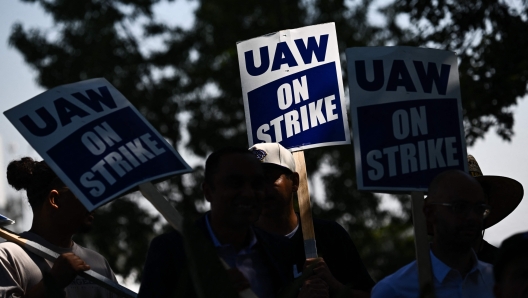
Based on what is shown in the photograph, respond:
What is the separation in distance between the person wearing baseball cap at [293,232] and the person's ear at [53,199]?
93 cm

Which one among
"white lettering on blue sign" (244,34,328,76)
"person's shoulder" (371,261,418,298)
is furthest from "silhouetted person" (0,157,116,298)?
"person's shoulder" (371,261,418,298)

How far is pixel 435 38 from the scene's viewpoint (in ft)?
31.6

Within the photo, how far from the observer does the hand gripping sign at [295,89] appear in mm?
4645

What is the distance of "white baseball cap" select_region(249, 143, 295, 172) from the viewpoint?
439 cm

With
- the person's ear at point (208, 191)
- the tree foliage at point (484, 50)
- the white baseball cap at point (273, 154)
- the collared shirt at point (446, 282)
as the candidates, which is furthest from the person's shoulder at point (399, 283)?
the tree foliage at point (484, 50)

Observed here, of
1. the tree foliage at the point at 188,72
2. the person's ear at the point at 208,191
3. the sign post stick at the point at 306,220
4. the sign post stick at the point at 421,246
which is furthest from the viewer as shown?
the tree foliage at the point at 188,72

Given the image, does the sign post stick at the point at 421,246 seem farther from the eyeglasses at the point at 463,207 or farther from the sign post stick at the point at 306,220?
the sign post stick at the point at 306,220

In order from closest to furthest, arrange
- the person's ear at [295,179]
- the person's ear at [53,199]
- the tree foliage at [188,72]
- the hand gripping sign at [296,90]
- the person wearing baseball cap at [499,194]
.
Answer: the person's ear at [53,199] → the person's ear at [295,179] → the hand gripping sign at [296,90] → the person wearing baseball cap at [499,194] → the tree foliage at [188,72]

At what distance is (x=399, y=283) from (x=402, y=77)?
1007 mm

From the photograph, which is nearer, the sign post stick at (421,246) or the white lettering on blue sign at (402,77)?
the sign post stick at (421,246)

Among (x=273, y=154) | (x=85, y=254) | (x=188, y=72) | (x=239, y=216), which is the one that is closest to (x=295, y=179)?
(x=273, y=154)

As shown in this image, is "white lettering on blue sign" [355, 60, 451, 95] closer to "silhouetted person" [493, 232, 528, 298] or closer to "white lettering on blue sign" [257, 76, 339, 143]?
"white lettering on blue sign" [257, 76, 339, 143]

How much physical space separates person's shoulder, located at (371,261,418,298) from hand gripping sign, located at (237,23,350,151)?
3.89 feet

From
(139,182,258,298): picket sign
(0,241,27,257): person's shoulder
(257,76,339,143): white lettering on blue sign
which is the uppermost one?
(257,76,339,143): white lettering on blue sign
